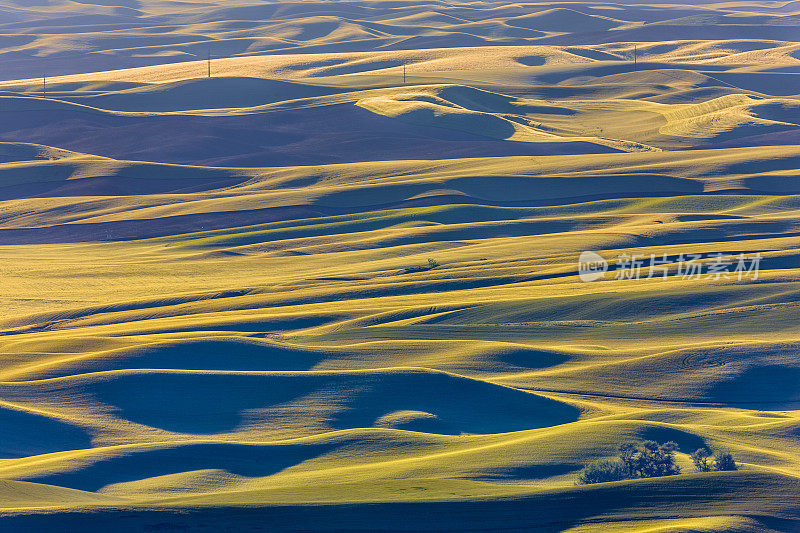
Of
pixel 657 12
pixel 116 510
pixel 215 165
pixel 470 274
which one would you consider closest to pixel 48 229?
pixel 215 165

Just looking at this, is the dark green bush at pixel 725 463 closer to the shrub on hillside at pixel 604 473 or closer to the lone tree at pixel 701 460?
the lone tree at pixel 701 460

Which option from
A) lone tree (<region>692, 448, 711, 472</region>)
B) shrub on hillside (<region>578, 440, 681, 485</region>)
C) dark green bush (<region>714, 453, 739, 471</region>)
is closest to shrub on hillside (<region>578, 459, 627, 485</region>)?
shrub on hillside (<region>578, 440, 681, 485</region>)

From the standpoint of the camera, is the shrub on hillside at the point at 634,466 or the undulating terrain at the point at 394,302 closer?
the undulating terrain at the point at 394,302

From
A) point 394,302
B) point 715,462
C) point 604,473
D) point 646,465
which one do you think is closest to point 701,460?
point 715,462

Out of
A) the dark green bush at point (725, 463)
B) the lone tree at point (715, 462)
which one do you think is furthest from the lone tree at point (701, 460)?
the dark green bush at point (725, 463)

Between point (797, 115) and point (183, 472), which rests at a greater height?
point (797, 115)

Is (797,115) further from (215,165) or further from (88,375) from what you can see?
(88,375)

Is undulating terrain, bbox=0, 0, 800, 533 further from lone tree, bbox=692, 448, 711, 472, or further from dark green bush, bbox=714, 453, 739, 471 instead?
dark green bush, bbox=714, 453, 739, 471

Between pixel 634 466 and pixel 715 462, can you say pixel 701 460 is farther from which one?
pixel 634 466
